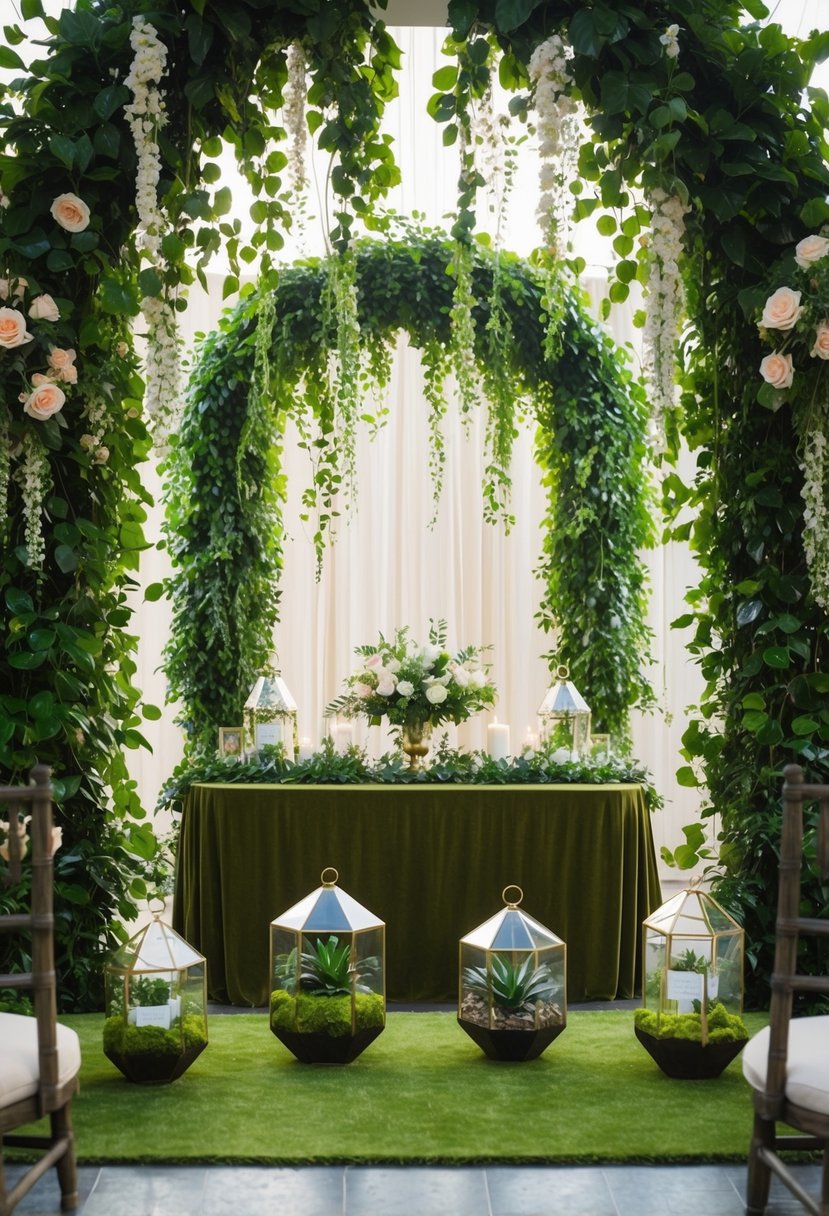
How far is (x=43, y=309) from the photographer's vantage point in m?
3.39

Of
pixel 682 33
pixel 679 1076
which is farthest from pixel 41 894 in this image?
pixel 682 33

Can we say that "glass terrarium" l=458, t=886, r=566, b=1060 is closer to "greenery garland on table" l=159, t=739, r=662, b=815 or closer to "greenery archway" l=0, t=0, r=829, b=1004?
"greenery archway" l=0, t=0, r=829, b=1004

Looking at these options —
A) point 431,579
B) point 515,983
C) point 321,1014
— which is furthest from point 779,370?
point 431,579

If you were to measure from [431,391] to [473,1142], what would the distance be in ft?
11.6

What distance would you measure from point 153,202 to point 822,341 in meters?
1.80

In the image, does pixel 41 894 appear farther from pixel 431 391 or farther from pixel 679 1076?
pixel 431 391

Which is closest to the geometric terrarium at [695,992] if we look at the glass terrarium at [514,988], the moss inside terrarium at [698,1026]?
the moss inside terrarium at [698,1026]

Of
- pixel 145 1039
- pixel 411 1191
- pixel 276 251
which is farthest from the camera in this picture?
pixel 276 251

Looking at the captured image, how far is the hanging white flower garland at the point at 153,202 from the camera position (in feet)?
10.6

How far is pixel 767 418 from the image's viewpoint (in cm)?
369

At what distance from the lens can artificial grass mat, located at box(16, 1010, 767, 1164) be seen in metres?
2.72

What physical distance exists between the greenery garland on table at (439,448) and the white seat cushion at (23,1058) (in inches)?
118

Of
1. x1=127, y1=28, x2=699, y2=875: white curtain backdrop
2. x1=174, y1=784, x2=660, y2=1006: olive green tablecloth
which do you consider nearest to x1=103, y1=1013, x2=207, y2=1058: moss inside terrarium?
x1=174, y1=784, x2=660, y2=1006: olive green tablecloth

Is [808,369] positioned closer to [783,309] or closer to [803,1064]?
[783,309]
